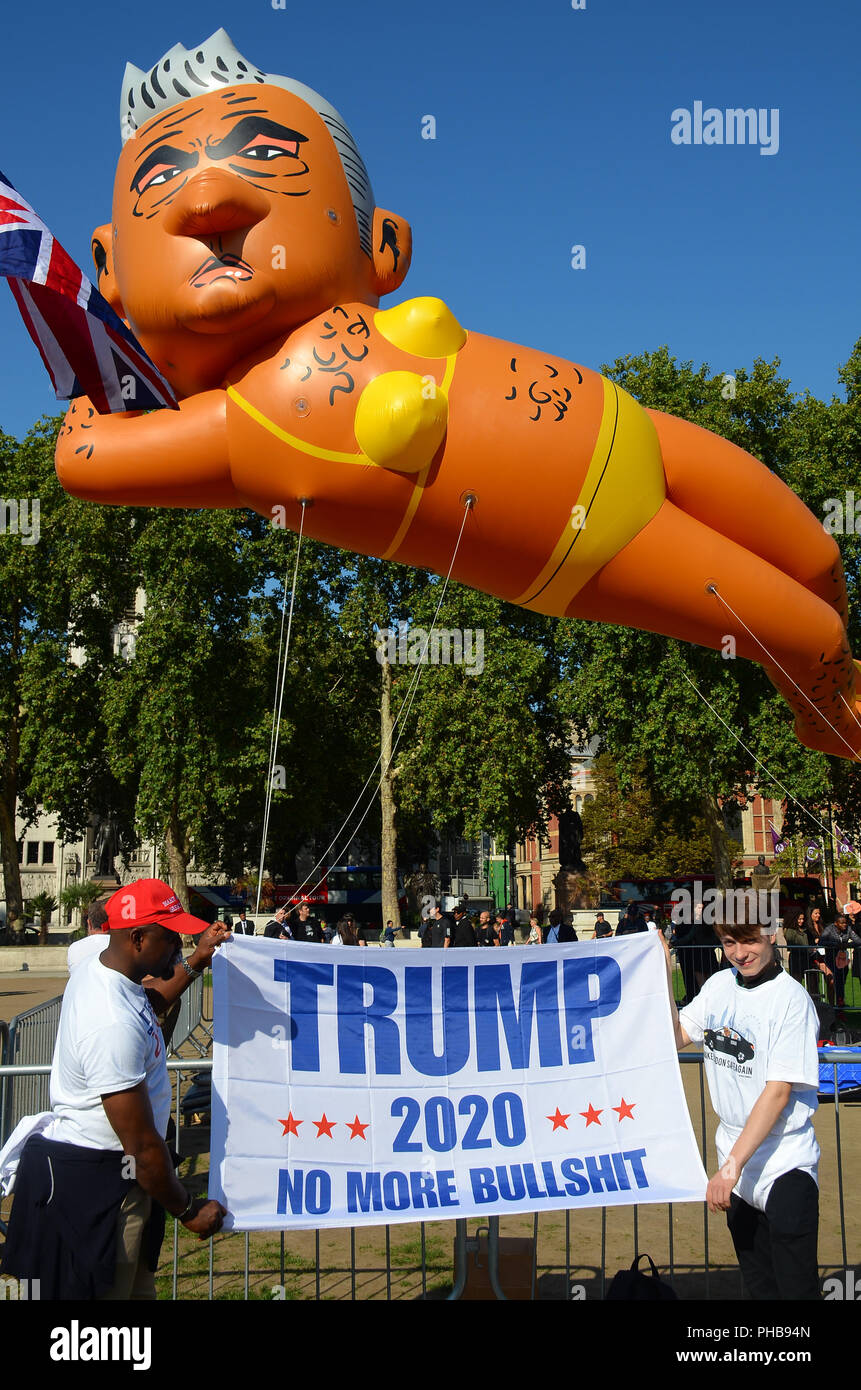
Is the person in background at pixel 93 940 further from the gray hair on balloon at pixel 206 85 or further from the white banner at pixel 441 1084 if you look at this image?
the gray hair on balloon at pixel 206 85

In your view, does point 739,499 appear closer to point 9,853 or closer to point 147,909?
point 147,909

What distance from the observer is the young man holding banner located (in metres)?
3.88

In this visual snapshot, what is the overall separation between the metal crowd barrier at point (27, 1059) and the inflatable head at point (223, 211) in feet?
14.2

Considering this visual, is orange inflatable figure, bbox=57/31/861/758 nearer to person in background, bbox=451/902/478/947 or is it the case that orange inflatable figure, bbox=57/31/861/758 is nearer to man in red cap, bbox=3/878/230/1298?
man in red cap, bbox=3/878/230/1298

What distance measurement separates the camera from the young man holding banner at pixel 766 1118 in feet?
12.7

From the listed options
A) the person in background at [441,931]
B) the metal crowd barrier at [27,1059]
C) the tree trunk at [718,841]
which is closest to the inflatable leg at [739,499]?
the metal crowd barrier at [27,1059]

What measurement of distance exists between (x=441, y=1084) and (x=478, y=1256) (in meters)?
1.21

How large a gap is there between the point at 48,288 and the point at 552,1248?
6.46 meters

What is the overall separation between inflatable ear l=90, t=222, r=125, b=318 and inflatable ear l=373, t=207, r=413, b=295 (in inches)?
71.1

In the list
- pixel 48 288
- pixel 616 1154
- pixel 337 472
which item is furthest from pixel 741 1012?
pixel 48 288

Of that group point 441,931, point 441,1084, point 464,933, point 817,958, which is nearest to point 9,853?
point 441,931

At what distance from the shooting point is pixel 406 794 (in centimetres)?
3319

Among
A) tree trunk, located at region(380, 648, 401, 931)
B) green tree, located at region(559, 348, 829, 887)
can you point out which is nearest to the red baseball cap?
green tree, located at region(559, 348, 829, 887)
